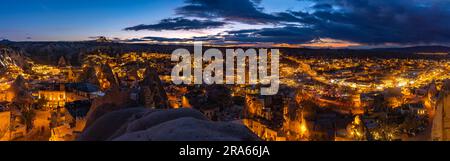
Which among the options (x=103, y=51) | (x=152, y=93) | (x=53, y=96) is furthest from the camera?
(x=103, y=51)

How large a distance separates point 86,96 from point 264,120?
16.1 metres

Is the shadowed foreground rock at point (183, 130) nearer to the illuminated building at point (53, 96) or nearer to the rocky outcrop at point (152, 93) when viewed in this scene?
the rocky outcrop at point (152, 93)

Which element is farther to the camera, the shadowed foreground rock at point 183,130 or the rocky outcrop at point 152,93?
the rocky outcrop at point 152,93

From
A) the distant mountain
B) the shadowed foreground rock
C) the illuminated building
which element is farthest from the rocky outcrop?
the distant mountain

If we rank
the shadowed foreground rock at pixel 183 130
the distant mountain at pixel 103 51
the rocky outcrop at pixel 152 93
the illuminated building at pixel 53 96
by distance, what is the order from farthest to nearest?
1. the distant mountain at pixel 103 51
2. the illuminated building at pixel 53 96
3. the rocky outcrop at pixel 152 93
4. the shadowed foreground rock at pixel 183 130

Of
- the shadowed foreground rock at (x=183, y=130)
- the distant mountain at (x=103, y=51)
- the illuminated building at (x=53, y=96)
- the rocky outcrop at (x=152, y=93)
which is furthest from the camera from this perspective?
the distant mountain at (x=103, y=51)

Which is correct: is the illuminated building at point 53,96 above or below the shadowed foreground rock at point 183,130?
below

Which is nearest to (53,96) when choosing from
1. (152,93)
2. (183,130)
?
(152,93)

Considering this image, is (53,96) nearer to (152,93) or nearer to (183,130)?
(152,93)

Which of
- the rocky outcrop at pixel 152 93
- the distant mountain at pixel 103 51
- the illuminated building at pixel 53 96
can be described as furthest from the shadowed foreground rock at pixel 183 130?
the distant mountain at pixel 103 51

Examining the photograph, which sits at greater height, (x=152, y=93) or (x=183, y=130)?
(x=183, y=130)

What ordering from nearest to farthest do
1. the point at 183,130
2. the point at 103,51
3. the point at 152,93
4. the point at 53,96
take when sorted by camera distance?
1. the point at 183,130
2. the point at 152,93
3. the point at 53,96
4. the point at 103,51

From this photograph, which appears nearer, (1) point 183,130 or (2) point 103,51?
(1) point 183,130
